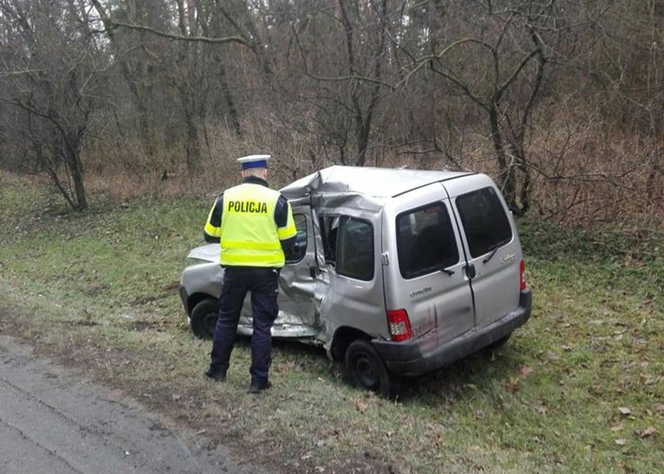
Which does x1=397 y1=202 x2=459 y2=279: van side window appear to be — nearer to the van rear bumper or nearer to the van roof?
the van roof

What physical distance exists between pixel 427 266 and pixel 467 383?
1368 mm

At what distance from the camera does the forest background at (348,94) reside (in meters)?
11.2

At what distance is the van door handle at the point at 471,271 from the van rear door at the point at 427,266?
0.05m

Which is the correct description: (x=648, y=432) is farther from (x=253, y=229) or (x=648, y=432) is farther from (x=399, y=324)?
(x=253, y=229)

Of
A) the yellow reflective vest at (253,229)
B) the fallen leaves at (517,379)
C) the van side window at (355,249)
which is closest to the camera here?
the yellow reflective vest at (253,229)

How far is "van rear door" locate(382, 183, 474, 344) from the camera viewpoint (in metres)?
5.68

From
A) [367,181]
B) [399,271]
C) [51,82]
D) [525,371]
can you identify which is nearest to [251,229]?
[399,271]

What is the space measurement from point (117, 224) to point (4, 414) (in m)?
12.5

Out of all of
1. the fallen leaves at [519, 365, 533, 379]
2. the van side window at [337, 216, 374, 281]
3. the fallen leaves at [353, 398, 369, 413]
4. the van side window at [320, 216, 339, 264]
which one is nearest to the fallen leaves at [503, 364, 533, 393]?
the fallen leaves at [519, 365, 533, 379]

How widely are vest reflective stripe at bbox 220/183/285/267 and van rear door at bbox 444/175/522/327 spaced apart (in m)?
1.66

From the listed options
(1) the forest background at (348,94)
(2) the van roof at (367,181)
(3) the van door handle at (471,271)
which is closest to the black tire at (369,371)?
(3) the van door handle at (471,271)

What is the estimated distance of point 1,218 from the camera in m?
20.8

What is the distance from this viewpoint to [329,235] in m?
6.46

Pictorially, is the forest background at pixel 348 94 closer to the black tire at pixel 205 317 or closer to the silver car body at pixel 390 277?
the silver car body at pixel 390 277
